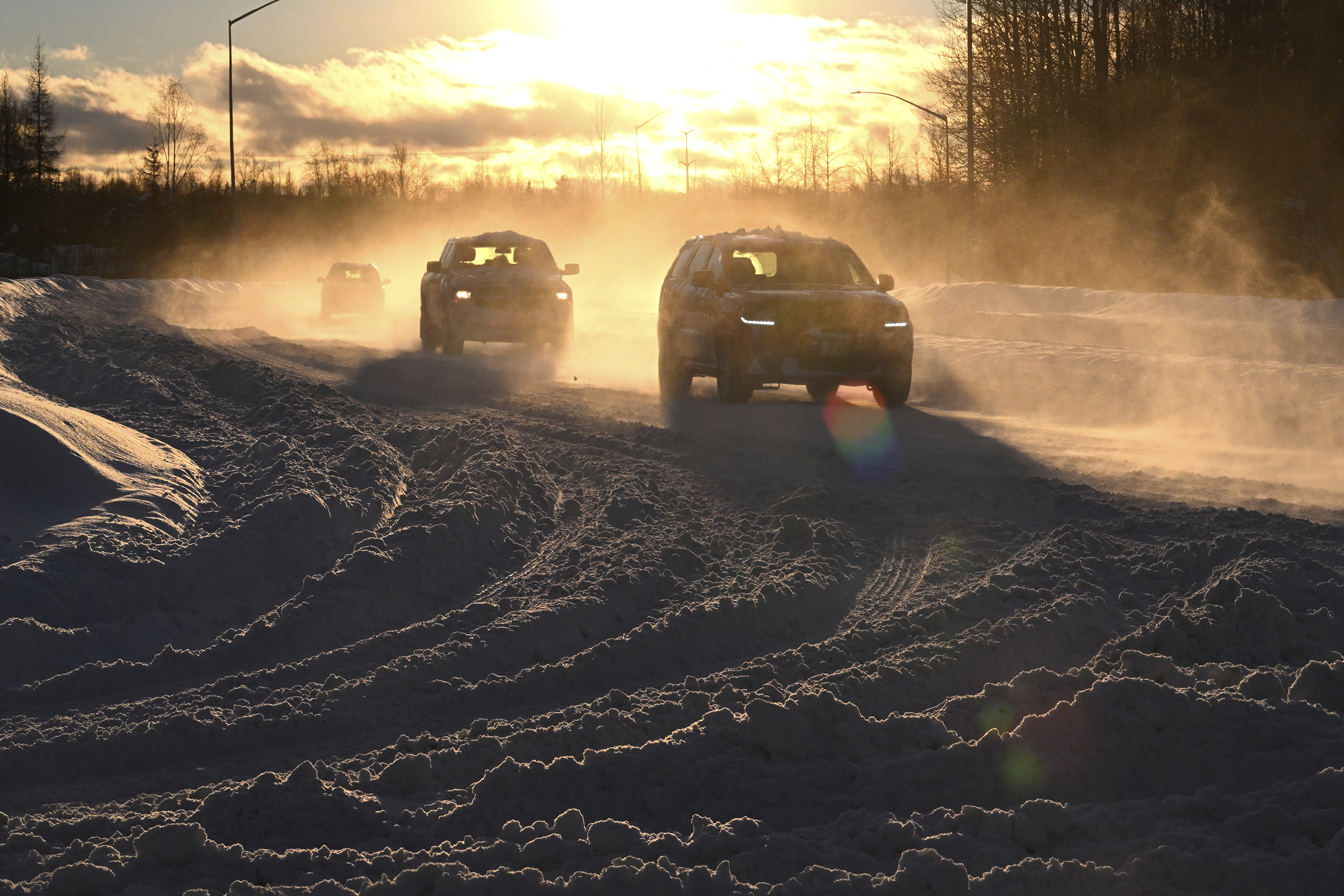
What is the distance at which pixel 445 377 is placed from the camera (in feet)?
58.0

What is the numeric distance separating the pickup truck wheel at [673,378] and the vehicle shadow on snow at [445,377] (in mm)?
1834

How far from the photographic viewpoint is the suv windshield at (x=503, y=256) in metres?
21.8

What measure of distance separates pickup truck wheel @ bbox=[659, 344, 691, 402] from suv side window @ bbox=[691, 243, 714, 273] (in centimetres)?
108

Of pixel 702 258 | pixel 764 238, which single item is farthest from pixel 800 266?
pixel 702 258

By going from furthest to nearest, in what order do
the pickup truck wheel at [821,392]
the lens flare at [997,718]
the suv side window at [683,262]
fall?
the suv side window at [683,262] → the pickup truck wheel at [821,392] → the lens flare at [997,718]

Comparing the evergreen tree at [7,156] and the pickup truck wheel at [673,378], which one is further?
the evergreen tree at [7,156]

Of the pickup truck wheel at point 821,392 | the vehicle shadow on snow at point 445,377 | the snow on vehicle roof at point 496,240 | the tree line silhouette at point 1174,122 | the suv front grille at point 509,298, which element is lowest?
the pickup truck wheel at point 821,392

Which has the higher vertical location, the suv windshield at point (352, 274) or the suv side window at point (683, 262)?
the suv windshield at point (352, 274)

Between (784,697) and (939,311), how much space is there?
22515 millimetres

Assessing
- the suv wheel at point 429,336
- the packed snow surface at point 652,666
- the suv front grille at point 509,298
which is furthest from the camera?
the suv wheel at point 429,336

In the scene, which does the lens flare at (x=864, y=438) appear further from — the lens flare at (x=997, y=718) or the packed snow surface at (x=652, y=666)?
the lens flare at (x=997, y=718)

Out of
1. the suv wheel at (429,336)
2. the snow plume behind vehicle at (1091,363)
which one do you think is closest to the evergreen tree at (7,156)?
the snow plume behind vehicle at (1091,363)

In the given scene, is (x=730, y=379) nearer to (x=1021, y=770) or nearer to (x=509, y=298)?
(x=509, y=298)

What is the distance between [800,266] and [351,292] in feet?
69.1
